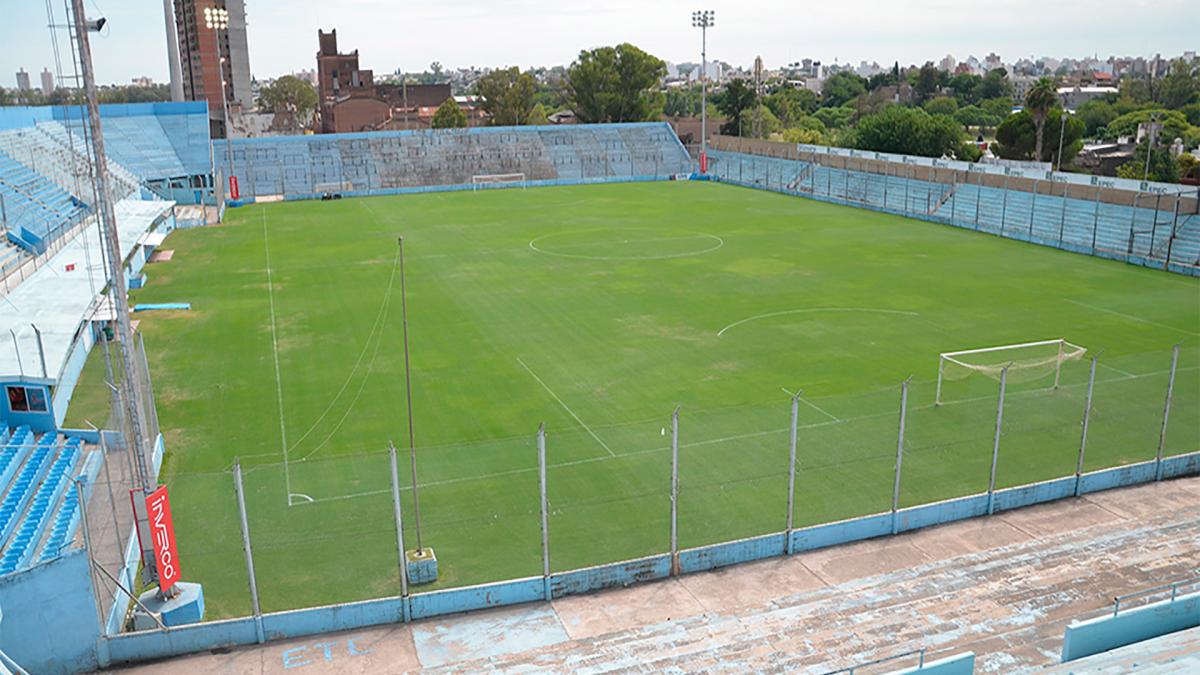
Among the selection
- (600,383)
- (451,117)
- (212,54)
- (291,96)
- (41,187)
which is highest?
(212,54)

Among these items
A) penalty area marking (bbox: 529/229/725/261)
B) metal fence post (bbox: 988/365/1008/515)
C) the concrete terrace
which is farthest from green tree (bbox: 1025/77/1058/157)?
the concrete terrace

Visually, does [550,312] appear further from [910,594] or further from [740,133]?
[740,133]

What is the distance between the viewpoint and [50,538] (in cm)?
1370

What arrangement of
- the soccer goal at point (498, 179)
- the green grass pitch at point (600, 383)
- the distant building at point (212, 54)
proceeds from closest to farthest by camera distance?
1. the green grass pitch at point (600, 383)
2. the soccer goal at point (498, 179)
3. the distant building at point (212, 54)

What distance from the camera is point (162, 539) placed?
1214cm

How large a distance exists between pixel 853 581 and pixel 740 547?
63.2 inches

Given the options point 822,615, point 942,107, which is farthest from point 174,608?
point 942,107

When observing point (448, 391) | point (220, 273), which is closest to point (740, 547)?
point (448, 391)

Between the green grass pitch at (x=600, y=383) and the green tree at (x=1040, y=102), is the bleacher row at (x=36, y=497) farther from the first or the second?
the green tree at (x=1040, y=102)

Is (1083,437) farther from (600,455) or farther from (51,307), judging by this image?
(51,307)

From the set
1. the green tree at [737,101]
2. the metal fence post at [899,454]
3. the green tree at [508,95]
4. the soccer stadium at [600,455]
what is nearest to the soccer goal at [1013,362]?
the soccer stadium at [600,455]

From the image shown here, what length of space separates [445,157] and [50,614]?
2433 inches

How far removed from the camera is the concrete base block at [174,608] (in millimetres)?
11984

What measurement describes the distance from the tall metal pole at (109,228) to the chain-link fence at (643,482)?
3.64 feet
